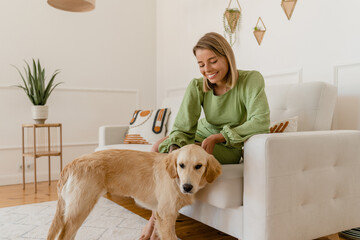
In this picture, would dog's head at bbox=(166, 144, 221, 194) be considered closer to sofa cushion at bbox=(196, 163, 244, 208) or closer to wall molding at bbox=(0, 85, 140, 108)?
sofa cushion at bbox=(196, 163, 244, 208)

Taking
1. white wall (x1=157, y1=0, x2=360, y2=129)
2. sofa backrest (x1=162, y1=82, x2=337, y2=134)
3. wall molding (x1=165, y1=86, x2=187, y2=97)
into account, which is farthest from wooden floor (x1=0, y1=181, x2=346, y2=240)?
wall molding (x1=165, y1=86, x2=187, y2=97)

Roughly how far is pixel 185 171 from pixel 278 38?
6.13ft

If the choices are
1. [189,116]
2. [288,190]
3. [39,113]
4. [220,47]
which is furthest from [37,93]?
[288,190]

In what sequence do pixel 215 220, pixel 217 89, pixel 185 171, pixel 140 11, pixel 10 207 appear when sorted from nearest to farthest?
pixel 185 171 → pixel 215 220 → pixel 217 89 → pixel 10 207 → pixel 140 11

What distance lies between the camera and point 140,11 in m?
4.50

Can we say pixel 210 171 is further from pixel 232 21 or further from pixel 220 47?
pixel 232 21

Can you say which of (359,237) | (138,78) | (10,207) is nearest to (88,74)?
(138,78)

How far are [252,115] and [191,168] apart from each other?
0.49 m

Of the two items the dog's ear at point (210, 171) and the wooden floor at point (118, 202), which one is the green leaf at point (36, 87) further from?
the dog's ear at point (210, 171)

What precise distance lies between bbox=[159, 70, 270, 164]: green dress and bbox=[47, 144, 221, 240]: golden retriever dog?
0.67 ft

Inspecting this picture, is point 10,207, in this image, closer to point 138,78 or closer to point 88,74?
point 88,74

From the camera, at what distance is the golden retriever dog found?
1448 mm

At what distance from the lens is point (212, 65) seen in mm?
1758

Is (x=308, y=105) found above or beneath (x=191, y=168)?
above
